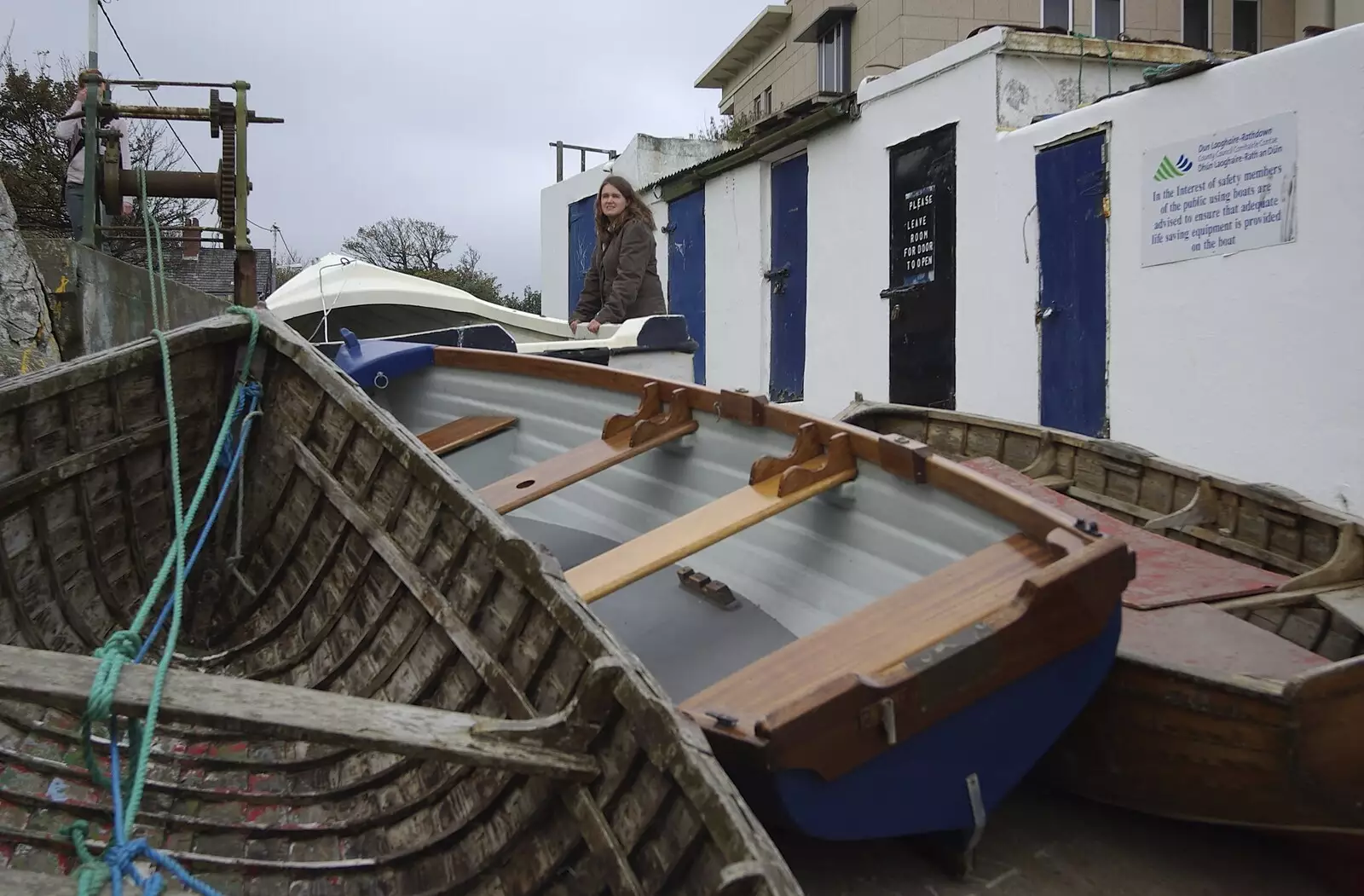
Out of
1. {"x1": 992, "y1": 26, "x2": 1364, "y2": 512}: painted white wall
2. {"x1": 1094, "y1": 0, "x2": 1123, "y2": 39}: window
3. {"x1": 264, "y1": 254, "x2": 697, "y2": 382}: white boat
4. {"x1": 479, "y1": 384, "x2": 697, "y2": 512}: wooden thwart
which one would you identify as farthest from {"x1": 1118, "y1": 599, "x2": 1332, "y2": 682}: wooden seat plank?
{"x1": 1094, "y1": 0, "x2": 1123, "y2": 39}: window

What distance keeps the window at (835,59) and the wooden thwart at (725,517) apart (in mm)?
15513

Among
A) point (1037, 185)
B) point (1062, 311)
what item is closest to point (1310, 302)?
point (1062, 311)

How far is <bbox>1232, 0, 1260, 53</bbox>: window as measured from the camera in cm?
1510

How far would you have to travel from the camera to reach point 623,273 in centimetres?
683

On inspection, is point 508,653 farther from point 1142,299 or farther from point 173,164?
point 173,164

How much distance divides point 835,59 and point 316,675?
17181 mm

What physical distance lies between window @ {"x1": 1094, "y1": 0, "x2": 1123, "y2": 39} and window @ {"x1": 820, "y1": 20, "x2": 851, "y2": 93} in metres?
4.25

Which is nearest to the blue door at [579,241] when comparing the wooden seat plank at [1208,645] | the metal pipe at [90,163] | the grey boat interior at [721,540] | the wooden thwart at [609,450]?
the metal pipe at [90,163]

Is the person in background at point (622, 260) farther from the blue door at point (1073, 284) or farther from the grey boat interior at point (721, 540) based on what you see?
the blue door at point (1073, 284)

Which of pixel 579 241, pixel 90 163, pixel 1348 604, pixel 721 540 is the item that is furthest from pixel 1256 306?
pixel 579 241

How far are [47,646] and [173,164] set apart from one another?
22235mm

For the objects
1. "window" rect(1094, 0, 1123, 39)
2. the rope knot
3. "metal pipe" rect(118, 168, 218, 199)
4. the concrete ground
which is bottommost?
the concrete ground

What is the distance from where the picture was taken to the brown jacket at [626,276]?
6.71 metres

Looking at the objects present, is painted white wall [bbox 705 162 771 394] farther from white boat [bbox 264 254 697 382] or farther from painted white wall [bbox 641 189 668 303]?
white boat [bbox 264 254 697 382]
